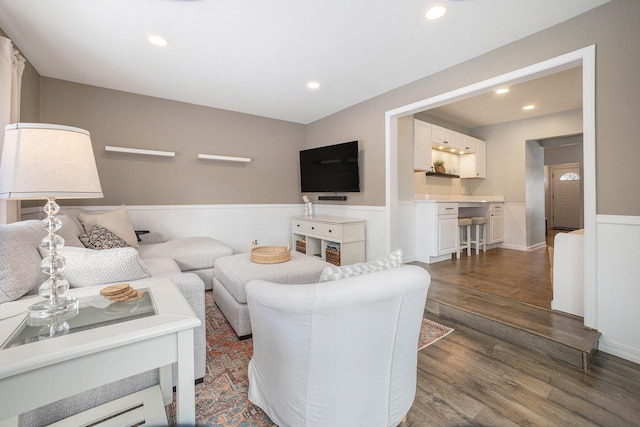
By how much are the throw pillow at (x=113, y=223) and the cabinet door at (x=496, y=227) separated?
17.8ft

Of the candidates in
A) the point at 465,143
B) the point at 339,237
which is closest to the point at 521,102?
the point at 465,143

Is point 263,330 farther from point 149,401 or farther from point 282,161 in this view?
point 282,161

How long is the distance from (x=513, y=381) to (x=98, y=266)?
7.75 ft

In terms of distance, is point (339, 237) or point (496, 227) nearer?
point (339, 237)

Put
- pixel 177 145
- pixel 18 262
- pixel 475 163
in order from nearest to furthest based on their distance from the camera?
pixel 18 262, pixel 177 145, pixel 475 163

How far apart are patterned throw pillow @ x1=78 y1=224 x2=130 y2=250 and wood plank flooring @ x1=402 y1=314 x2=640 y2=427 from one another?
2698 mm

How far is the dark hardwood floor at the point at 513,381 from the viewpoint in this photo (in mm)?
1293

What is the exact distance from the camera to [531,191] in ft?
16.2

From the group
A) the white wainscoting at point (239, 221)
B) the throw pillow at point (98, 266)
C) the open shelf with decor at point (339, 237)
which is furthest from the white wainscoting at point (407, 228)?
the throw pillow at point (98, 266)

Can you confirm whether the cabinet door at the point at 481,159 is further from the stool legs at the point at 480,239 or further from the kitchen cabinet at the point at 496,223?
the stool legs at the point at 480,239

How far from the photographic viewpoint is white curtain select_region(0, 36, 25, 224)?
1.88 m

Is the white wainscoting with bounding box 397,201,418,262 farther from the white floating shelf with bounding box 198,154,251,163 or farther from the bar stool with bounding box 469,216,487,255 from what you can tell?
the white floating shelf with bounding box 198,154,251,163

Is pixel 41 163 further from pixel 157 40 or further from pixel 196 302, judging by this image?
pixel 157 40

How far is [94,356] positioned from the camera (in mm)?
738
